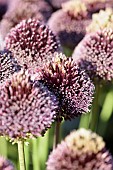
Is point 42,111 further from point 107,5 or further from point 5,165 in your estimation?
point 107,5

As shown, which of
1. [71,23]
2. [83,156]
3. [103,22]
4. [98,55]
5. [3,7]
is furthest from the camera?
[3,7]

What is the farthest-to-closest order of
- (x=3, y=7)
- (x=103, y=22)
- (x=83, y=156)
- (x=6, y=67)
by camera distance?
(x=3, y=7) < (x=103, y=22) < (x=6, y=67) < (x=83, y=156)

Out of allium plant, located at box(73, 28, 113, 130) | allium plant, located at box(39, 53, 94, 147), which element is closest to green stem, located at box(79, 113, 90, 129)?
allium plant, located at box(73, 28, 113, 130)

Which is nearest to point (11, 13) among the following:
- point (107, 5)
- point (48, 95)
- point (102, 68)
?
point (107, 5)

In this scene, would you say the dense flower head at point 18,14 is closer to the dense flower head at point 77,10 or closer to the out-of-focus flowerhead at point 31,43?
the dense flower head at point 77,10

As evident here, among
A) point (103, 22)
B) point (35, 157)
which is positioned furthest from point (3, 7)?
point (35, 157)

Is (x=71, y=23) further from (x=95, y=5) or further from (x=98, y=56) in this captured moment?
(x=98, y=56)

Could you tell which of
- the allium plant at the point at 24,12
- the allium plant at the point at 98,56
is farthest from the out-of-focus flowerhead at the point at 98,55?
the allium plant at the point at 24,12
